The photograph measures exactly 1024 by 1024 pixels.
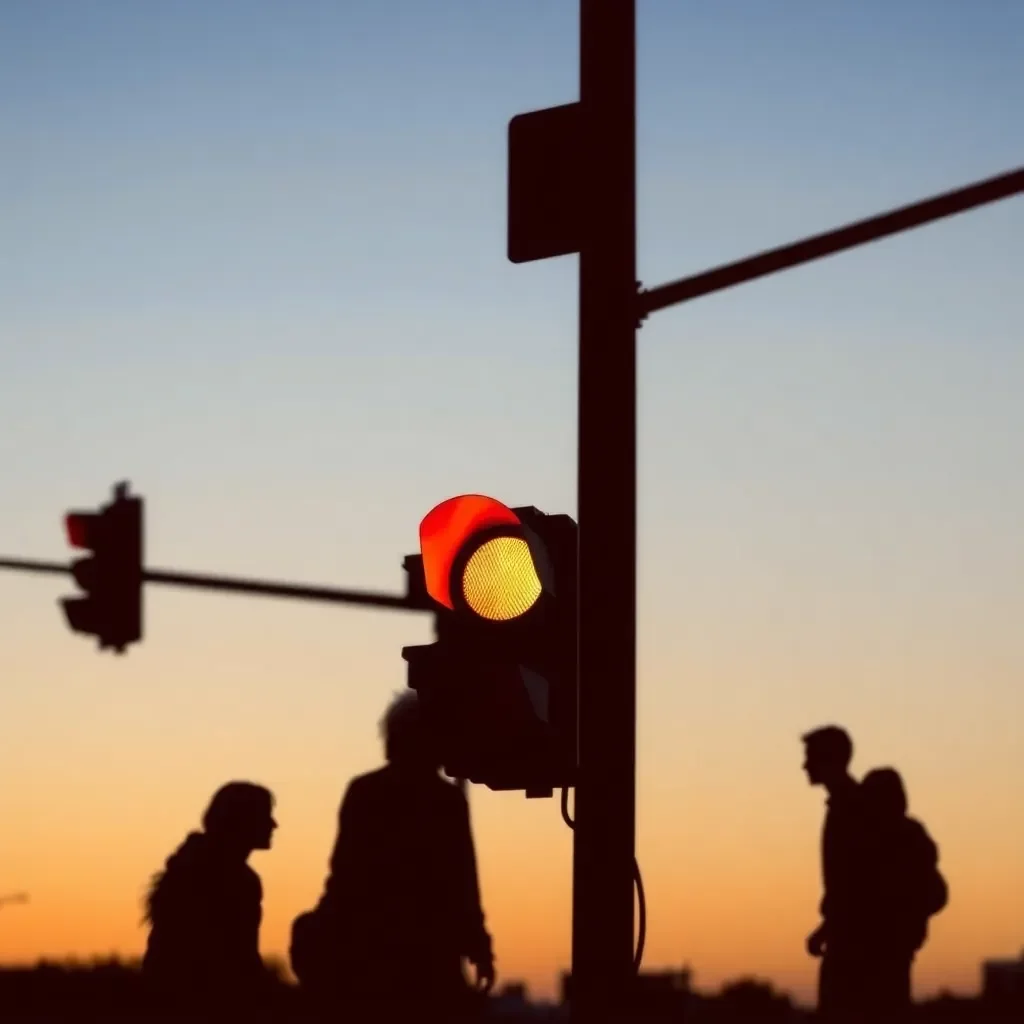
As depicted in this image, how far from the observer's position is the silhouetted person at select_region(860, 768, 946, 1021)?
38.8 feet

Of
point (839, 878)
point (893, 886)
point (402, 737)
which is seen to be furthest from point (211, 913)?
point (893, 886)

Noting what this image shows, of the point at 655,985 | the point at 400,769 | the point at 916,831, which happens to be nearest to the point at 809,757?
the point at 916,831

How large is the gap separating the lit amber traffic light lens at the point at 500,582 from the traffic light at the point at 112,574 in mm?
7635

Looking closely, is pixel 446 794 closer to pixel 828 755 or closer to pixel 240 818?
pixel 240 818

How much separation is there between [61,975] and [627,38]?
24.8ft

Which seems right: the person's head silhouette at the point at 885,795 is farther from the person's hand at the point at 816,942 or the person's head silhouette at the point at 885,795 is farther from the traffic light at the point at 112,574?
the traffic light at the point at 112,574

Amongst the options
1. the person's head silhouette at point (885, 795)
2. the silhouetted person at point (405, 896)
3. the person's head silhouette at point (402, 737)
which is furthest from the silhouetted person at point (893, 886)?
the person's head silhouette at point (402, 737)

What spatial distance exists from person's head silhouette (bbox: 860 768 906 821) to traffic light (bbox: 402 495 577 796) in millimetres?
5245

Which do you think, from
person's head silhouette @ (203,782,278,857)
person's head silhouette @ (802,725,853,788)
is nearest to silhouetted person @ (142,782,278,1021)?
Answer: person's head silhouette @ (203,782,278,857)

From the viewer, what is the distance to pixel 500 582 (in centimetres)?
698

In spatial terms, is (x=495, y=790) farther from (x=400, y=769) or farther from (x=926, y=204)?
(x=400, y=769)

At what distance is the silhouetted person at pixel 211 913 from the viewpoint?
1018cm

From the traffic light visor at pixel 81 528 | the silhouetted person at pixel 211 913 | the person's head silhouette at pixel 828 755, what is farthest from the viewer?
the traffic light visor at pixel 81 528

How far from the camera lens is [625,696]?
6.77 m
